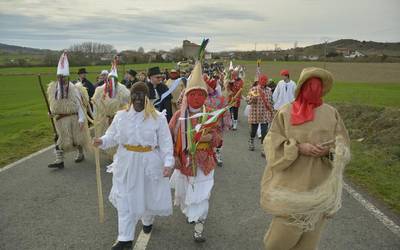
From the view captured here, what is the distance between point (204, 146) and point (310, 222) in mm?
1992

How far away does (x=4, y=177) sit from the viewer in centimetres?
792

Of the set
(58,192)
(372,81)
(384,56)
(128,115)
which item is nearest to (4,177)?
(58,192)

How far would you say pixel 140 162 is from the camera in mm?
5051

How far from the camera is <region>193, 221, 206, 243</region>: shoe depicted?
5152 mm

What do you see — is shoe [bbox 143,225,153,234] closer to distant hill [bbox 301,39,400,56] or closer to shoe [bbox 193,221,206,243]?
shoe [bbox 193,221,206,243]

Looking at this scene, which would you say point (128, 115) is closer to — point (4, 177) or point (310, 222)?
point (310, 222)

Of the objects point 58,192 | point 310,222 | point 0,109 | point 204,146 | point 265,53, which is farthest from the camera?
point 265,53

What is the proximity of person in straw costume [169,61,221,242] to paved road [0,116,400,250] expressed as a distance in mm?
373

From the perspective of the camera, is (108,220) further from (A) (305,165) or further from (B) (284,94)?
(B) (284,94)

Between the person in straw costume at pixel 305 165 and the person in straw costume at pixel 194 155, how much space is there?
4.36ft

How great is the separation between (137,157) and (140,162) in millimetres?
71

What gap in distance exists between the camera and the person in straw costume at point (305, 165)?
388 centimetres

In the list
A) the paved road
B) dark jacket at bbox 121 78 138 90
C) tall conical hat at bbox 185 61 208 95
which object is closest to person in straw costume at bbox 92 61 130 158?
the paved road

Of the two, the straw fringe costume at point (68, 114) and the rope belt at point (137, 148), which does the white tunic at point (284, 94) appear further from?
the rope belt at point (137, 148)
